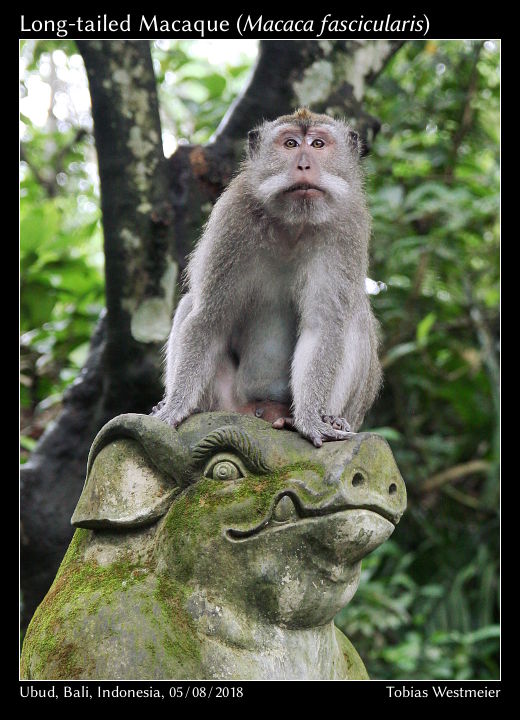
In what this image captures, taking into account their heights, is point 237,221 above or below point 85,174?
below

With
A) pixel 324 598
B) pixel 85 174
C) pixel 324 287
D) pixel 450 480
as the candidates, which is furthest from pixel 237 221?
pixel 85 174

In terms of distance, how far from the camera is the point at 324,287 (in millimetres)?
4031

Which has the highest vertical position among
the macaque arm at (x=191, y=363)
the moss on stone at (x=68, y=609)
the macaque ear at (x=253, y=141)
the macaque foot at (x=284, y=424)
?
the macaque ear at (x=253, y=141)

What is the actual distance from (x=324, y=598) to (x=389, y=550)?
5.12 metres

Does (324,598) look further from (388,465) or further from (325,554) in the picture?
(388,465)

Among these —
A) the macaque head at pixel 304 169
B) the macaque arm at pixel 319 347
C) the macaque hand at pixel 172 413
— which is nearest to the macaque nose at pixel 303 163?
the macaque head at pixel 304 169

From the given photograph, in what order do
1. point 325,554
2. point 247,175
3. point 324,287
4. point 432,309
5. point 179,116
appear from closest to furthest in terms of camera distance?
1. point 325,554
2. point 324,287
3. point 247,175
4. point 432,309
5. point 179,116

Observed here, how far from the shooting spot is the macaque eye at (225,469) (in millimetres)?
3037

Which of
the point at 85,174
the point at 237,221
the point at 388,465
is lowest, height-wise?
the point at 388,465

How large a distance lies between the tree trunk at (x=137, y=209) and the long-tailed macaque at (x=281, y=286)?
79 centimetres

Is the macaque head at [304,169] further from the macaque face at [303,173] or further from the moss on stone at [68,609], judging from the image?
the moss on stone at [68,609]

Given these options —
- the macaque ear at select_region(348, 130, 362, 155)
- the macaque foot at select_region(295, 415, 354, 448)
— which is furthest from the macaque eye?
the macaque ear at select_region(348, 130, 362, 155)

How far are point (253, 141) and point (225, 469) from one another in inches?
84.5

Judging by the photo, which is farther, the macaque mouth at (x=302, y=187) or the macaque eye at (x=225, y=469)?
the macaque mouth at (x=302, y=187)
